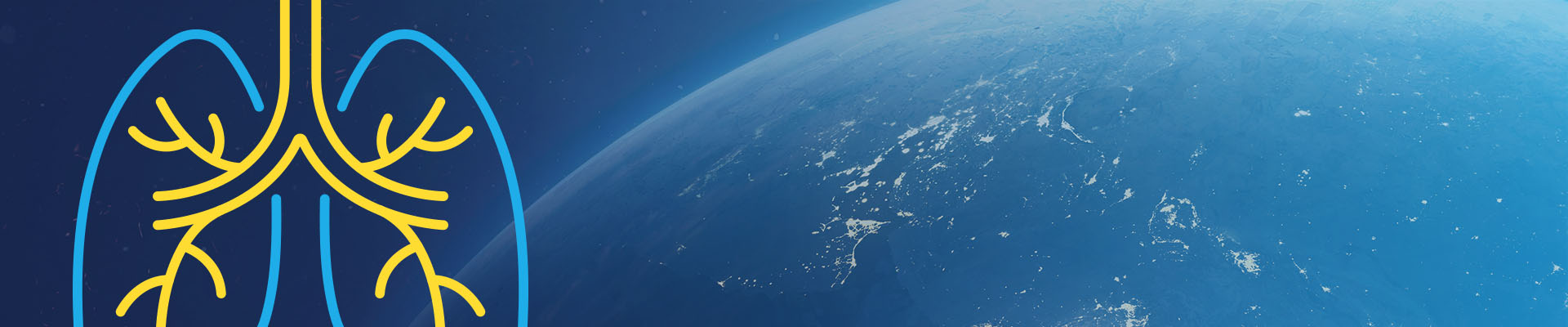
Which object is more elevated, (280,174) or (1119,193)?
(280,174)

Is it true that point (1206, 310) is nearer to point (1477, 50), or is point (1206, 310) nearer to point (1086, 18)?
point (1477, 50)

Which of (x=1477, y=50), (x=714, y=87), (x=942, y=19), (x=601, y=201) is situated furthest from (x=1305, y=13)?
(x=601, y=201)

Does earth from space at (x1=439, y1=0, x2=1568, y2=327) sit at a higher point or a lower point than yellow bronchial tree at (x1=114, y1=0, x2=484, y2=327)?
lower

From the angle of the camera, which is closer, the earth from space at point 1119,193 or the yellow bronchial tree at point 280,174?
the yellow bronchial tree at point 280,174

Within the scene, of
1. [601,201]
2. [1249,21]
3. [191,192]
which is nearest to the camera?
[191,192]

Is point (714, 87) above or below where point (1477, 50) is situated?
above

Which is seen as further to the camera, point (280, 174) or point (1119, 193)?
point (1119, 193)

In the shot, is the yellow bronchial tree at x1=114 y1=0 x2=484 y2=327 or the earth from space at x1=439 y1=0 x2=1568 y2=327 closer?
the yellow bronchial tree at x1=114 y1=0 x2=484 y2=327

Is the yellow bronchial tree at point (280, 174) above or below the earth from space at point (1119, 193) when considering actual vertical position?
above
